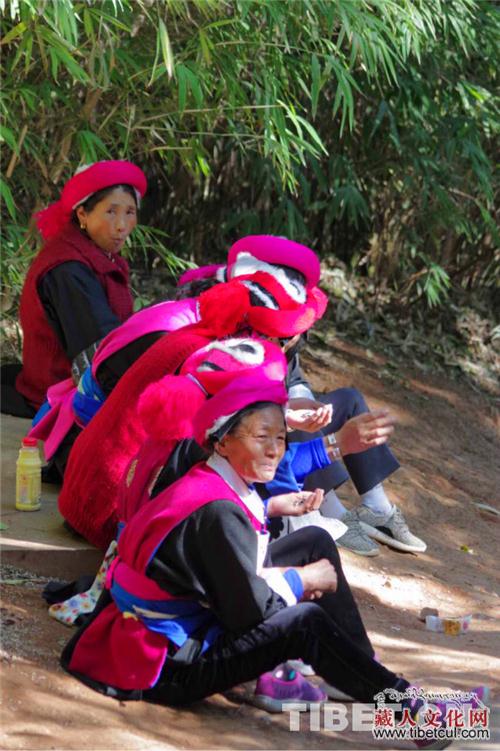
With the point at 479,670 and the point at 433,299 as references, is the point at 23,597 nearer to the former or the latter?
the point at 479,670

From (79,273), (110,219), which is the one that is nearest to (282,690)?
(79,273)

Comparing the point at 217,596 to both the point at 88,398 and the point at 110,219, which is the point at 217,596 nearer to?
the point at 88,398

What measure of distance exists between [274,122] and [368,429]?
210 centimetres

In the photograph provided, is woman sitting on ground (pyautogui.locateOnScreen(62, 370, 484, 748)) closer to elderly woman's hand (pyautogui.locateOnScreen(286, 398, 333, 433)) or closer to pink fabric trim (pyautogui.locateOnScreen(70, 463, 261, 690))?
pink fabric trim (pyautogui.locateOnScreen(70, 463, 261, 690))

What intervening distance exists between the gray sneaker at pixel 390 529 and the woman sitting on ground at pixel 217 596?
5.55ft

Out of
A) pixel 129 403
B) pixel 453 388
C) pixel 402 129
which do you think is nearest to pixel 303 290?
pixel 129 403

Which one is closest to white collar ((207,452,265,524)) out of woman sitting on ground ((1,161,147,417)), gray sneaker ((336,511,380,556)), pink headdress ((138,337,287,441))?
pink headdress ((138,337,287,441))

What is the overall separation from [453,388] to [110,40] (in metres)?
4.20

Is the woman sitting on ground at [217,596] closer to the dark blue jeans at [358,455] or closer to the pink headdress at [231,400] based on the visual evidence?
the pink headdress at [231,400]

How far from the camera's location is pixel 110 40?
471cm

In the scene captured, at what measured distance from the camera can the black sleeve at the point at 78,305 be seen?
→ 4586 mm

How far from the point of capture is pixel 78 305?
15.2ft

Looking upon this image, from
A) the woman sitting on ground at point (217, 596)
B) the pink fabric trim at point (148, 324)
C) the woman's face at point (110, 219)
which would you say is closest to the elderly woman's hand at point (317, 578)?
the woman sitting on ground at point (217, 596)

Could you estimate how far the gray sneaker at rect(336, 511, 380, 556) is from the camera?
4879mm
